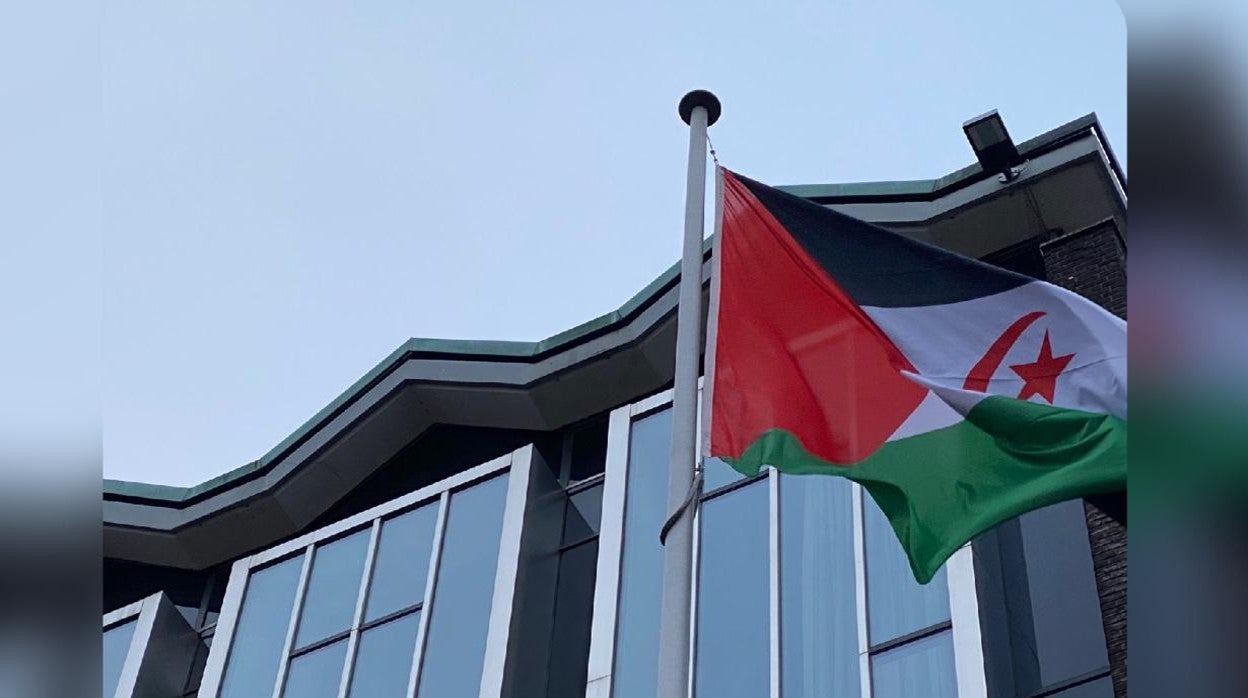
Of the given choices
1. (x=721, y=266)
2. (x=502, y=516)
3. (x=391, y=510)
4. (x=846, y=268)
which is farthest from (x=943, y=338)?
(x=391, y=510)

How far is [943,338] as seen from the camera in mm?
9672

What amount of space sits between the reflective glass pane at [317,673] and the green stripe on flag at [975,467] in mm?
10002

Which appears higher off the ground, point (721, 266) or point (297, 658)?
point (297, 658)

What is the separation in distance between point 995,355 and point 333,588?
1130 centimetres

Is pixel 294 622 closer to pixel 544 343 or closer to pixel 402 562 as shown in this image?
pixel 402 562

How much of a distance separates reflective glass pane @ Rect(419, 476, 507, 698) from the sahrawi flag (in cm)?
801

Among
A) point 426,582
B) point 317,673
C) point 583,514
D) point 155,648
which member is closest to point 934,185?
point 583,514

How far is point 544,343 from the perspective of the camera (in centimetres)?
Result: 2012

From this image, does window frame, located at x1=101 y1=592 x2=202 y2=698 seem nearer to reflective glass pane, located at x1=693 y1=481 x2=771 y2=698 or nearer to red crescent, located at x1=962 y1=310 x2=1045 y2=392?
reflective glass pane, located at x1=693 y1=481 x2=771 y2=698

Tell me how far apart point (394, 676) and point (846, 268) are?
9.24 metres

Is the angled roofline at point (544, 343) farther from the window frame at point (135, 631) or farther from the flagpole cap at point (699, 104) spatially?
the flagpole cap at point (699, 104)

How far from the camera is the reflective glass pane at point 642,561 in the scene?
15.4m

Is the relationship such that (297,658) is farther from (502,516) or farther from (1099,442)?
(1099,442)

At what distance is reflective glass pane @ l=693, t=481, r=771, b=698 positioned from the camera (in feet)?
47.0
